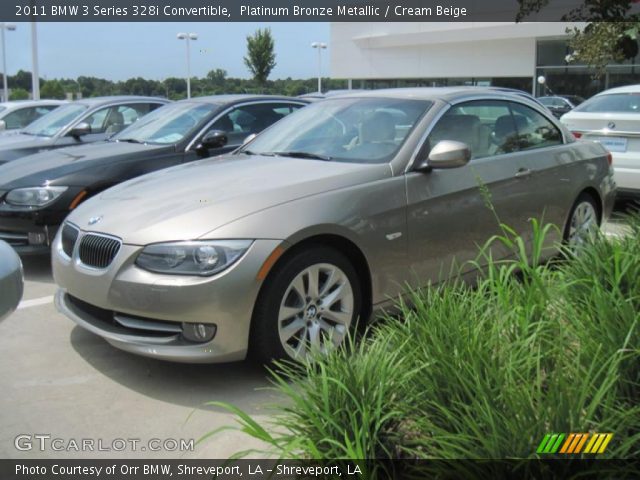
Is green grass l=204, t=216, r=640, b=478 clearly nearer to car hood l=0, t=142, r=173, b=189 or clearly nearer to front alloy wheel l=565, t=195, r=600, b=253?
front alloy wheel l=565, t=195, r=600, b=253

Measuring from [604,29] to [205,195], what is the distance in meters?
2.27

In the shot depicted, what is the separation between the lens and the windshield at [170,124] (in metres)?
7.15

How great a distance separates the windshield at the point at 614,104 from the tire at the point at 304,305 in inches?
224

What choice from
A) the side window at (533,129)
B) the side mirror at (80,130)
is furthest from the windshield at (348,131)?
the side mirror at (80,130)

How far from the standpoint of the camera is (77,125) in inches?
355

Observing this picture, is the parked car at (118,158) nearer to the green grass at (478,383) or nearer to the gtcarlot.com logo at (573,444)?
the green grass at (478,383)

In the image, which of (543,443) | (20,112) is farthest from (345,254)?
(20,112)

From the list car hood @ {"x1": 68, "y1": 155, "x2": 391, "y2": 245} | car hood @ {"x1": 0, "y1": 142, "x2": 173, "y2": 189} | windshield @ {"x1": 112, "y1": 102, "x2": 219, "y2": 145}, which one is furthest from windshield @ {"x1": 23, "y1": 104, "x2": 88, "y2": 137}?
car hood @ {"x1": 68, "y1": 155, "x2": 391, "y2": 245}

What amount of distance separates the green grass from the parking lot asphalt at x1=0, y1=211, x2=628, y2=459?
627 millimetres

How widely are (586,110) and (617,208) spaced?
58.2 inches

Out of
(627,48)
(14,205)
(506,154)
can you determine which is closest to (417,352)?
(627,48)

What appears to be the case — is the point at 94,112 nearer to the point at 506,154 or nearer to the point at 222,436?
the point at 506,154

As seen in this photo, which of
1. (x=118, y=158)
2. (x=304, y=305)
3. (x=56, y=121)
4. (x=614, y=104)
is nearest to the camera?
(x=304, y=305)

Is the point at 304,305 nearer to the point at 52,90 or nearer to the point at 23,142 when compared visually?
the point at 23,142
